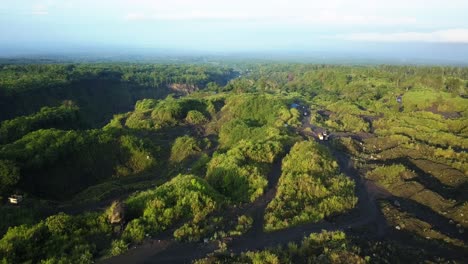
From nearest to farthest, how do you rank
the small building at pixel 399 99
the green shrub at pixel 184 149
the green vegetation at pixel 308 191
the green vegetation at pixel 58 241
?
the green vegetation at pixel 58 241
the green vegetation at pixel 308 191
the green shrub at pixel 184 149
the small building at pixel 399 99

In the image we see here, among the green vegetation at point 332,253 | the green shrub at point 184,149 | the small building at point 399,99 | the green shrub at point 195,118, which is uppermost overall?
the small building at point 399,99

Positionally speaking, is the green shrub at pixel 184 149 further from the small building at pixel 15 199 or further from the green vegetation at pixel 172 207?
the green vegetation at pixel 172 207

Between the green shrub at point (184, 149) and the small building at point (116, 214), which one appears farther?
the green shrub at point (184, 149)

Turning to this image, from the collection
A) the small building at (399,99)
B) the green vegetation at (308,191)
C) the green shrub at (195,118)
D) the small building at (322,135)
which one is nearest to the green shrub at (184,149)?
the green shrub at (195,118)

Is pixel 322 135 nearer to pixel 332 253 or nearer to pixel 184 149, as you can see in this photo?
pixel 184 149

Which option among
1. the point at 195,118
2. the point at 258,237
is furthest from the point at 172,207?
the point at 195,118

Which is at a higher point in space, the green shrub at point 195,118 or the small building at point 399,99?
the small building at point 399,99

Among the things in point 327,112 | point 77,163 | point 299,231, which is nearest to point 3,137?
point 77,163
